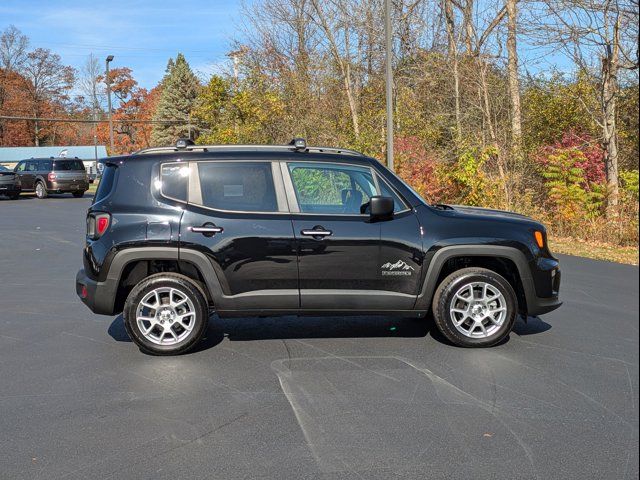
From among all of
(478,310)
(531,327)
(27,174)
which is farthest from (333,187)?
(27,174)

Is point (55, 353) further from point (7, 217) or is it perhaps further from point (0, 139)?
point (0, 139)

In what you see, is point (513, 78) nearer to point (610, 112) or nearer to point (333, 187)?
point (610, 112)

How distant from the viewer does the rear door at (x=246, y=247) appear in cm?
586

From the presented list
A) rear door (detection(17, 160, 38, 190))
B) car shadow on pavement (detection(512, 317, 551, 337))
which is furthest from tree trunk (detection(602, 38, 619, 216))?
rear door (detection(17, 160, 38, 190))

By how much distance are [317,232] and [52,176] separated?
2930 centimetres

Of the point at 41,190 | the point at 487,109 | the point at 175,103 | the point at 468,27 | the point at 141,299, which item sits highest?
the point at 175,103

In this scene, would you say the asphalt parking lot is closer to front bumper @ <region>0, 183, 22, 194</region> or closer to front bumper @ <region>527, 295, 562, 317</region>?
front bumper @ <region>527, 295, 562, 317</region>

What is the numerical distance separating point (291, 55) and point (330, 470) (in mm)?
23252

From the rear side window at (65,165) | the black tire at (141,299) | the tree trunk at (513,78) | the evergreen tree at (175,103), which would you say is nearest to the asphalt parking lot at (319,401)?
the black tire at (141,299)

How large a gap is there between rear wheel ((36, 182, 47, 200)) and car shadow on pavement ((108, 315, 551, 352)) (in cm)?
2760

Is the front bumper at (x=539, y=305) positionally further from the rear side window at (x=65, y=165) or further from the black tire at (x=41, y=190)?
the black tire at (x=41, y=190)

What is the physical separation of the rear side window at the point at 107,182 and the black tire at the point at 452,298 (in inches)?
126

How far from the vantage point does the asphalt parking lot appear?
3.70m

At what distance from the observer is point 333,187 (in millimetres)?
6254
